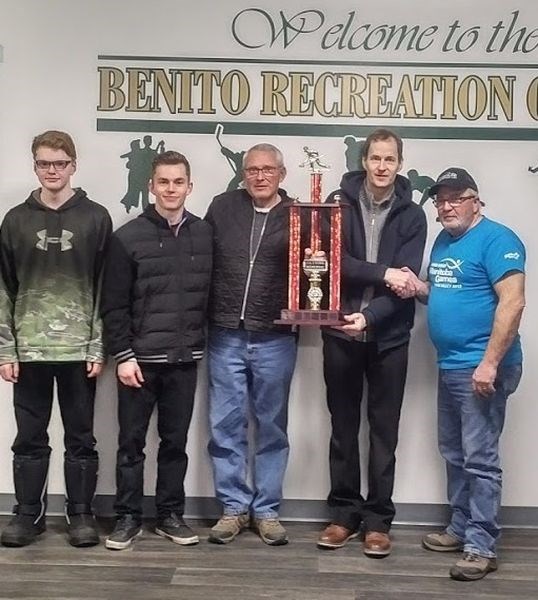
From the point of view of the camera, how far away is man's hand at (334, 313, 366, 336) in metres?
3.05

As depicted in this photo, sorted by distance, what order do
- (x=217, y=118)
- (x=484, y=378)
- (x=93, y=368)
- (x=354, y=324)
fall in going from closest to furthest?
(x=484, y=378)
(x=354, y=324)
(x=93, y=368)
(x=217, y=118)

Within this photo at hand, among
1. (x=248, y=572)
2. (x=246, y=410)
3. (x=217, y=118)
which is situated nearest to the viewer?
(x=248, y=572)

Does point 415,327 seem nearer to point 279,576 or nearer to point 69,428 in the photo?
point 279,576

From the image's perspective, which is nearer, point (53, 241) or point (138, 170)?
point (53, 241)

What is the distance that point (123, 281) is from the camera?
10.2ft

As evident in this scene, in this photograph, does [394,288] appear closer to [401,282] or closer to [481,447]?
[401,282]

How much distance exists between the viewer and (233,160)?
3.46 metres

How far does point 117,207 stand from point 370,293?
1.11 metres

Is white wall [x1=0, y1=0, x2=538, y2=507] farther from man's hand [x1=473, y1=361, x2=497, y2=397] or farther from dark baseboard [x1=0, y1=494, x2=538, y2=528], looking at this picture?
man's hand [x1=473, y1=361, x2=497, y2=397]

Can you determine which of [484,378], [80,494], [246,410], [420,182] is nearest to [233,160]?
[420,182]

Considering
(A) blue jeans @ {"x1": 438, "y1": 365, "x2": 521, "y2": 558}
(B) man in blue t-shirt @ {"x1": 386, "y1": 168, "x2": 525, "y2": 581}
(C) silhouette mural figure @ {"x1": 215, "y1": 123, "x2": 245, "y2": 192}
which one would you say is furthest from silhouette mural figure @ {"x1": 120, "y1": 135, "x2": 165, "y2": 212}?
(A) blue jeans @ {"x1": 438, "y1": 365, "x2": 521, "y2": 558}

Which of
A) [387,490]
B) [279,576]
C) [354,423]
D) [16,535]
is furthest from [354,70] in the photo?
[16,535]

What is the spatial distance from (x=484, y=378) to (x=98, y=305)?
56.3 inches

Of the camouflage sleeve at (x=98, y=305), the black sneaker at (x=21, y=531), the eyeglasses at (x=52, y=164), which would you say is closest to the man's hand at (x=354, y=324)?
the camouflage sleeve at (x=98, y=305)
